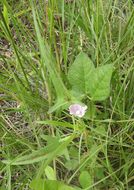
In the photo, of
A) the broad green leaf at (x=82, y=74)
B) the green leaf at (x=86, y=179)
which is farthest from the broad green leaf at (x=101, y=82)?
the green leaf at (x=86, y=179)

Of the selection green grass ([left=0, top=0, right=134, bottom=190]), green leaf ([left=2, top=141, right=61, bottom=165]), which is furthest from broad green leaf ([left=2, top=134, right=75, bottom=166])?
green grass ([left=0, top=0, right=134, bottom=190])

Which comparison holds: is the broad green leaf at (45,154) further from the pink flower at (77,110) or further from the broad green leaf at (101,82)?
the broad green leaf at (101,82)

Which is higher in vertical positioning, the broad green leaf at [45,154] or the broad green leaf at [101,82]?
the broad green leaf at [101,82]

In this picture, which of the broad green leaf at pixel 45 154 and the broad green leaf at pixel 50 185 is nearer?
the broad green leaf at pixel 45 154

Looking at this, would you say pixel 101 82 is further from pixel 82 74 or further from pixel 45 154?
pixel 45 154

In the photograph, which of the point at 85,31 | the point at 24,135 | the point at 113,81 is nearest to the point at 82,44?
the point at 85,31

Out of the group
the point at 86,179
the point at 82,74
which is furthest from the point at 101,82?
the point at 86,179
